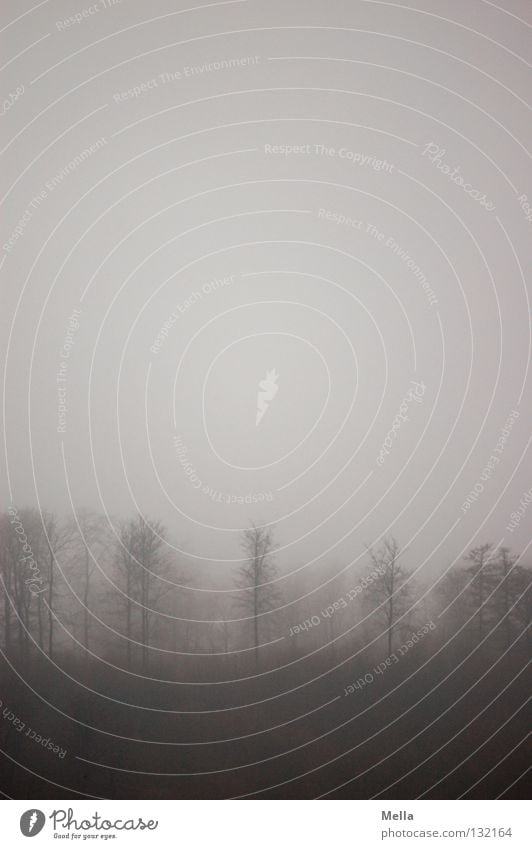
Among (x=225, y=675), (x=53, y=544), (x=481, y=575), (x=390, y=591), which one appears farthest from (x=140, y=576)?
(x=481, y=575)

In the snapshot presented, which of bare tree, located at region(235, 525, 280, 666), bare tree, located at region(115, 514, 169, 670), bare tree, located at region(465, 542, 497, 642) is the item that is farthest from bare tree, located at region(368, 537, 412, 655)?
bare tree, located at region(115, 514, 169, 670)

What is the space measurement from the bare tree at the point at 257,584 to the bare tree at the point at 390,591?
0.32 metres

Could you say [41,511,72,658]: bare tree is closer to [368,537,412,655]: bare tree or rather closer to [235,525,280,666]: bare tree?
[235,525,280,666]: bare tree

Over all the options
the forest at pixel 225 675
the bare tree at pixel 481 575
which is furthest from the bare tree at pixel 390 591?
the bare tree at pixel 481 575

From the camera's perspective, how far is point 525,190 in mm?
2955

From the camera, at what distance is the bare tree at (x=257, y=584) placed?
2.84 metres

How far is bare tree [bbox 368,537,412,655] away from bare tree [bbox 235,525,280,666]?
32 cm

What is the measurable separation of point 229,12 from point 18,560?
189 cm

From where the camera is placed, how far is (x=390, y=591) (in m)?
2.86

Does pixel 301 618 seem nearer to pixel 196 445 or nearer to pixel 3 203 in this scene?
pixel 196 445

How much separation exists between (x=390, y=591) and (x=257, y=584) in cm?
42

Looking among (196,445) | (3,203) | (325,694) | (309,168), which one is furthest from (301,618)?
(3,203)

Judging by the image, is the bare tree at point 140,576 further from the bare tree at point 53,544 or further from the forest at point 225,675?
the bare tree at point 53,544

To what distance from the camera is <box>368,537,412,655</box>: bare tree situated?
9.37 feet
